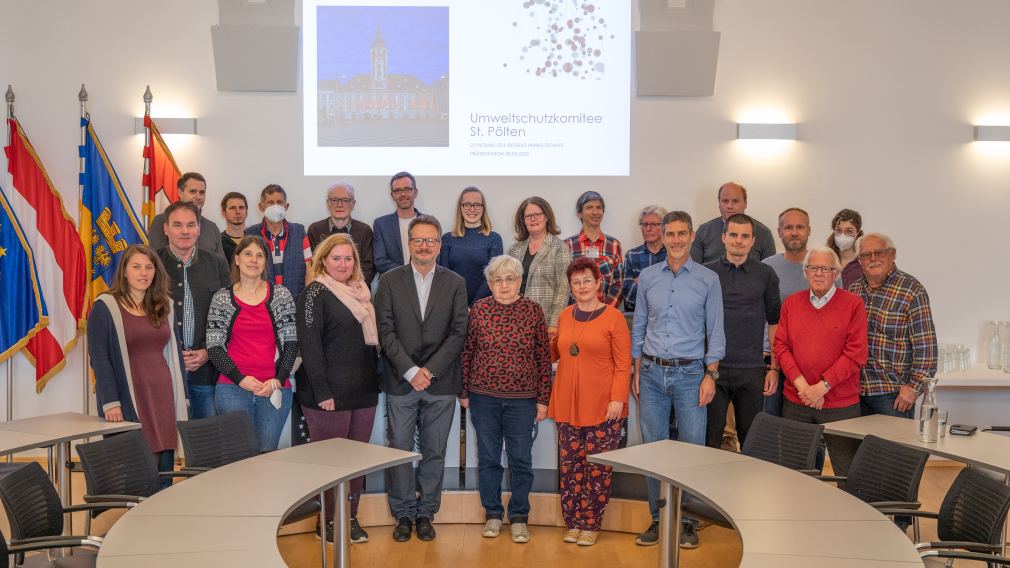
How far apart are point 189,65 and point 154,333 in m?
3.09

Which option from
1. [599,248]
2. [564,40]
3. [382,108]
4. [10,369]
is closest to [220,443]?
[599,248]

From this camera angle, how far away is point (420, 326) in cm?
445

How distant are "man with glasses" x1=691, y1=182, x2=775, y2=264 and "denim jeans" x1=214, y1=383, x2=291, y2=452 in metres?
2.98

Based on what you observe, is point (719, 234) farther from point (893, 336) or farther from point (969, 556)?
point (969, 556)

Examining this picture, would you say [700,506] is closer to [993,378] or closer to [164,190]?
[993,378]

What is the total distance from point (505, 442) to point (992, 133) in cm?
461

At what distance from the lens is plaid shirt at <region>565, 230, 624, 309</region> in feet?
17.6

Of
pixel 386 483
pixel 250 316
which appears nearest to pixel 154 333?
pixel 250 316

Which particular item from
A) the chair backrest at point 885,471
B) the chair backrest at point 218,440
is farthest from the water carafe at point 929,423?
the chair backrest at point 218,440

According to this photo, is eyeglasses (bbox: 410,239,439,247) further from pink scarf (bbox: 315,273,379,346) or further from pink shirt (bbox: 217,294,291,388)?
pink shirt (bbox: 217,294,291,388)

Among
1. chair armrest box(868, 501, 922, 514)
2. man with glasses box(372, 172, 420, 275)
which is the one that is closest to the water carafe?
chair armrest box(868, 501, 922, 514)

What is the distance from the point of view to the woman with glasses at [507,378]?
4406 millimetres

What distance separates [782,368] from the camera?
14.2 feet

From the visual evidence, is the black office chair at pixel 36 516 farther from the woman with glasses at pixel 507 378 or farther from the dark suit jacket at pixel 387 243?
the dark suit jacket at pixel 387 243
